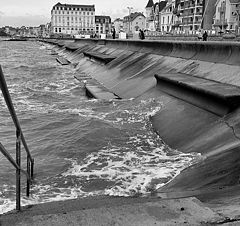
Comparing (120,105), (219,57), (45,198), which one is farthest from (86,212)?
(219,57)

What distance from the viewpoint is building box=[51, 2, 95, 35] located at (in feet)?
578

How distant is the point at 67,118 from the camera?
1040 centimetres

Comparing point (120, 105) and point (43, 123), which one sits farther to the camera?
point (120, 105)

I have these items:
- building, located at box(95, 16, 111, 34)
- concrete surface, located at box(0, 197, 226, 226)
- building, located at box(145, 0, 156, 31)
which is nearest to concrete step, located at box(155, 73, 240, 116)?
concrete surface, located at box(0, 197, 226, 226)

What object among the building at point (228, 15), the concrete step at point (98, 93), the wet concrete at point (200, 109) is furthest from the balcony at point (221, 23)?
the concrete step at point (98, 93)

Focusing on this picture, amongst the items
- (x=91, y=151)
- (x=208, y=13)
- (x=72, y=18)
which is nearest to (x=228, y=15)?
(x=208, y=13)

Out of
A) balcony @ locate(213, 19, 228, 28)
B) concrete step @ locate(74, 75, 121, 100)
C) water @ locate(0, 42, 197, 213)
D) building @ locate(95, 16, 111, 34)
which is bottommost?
water @ locate(0, 42, 197, 213)

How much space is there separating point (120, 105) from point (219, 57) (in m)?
3.76

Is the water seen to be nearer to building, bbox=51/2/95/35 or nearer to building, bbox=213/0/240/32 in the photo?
building, bbox=213/0/240/32

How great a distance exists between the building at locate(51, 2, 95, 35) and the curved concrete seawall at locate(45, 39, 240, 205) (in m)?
169

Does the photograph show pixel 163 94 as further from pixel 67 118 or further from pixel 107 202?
pixel 107 202

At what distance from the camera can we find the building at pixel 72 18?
578ft

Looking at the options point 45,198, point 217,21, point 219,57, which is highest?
point 217,21

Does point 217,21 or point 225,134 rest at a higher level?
point 217,21
